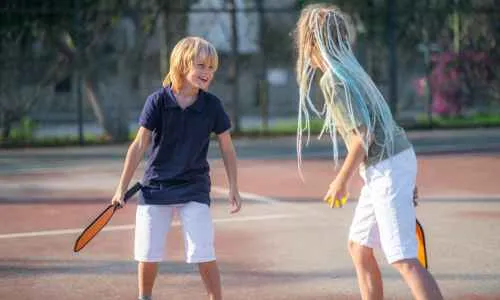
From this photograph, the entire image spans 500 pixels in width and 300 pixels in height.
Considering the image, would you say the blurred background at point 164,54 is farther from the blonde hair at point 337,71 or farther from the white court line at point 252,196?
the blonde hair at point 337,71

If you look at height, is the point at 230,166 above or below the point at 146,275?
above

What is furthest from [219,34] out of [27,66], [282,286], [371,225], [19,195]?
[371,225]

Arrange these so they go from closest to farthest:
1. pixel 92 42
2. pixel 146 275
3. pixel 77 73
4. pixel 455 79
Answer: pixel 146 275, pixel 77 73, pixel 92 42, pixel 455 79

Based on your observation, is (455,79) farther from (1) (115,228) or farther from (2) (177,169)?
(2) (177,169)

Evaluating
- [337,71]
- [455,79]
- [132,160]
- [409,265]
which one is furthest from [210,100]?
[455,79]

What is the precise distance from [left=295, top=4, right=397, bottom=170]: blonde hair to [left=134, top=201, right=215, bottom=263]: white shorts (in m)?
0.88

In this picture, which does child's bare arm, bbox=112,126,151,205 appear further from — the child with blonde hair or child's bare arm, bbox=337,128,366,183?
child's bare arm, bbox=337,128,366,183

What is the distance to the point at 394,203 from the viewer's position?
16.1ft

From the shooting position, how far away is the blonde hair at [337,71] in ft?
16.1

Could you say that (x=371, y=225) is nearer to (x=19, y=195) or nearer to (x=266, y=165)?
(x=19, y=195)

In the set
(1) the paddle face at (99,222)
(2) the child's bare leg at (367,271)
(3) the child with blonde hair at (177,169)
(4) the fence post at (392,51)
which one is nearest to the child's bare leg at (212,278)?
(3) the child with blonde hair at (177,169)

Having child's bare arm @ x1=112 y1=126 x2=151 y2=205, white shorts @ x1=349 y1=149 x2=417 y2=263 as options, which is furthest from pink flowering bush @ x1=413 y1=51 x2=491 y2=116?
white shorts @ x1=349 y1=149 x2=417 y2=263

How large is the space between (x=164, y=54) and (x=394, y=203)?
15273 mm

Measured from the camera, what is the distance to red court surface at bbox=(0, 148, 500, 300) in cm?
654
